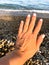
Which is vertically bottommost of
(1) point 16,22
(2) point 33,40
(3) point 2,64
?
(1) point 16,22

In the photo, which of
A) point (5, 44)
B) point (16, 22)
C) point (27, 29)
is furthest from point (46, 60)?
point (27, 29)

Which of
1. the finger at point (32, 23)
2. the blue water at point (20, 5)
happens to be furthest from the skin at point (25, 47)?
the blue water at point (20, 5)

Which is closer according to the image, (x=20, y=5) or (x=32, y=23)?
(x=32, y=23)

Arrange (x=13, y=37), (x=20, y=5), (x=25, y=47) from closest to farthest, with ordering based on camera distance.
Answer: (x=25, y=47)
(x=13, y=37)
(x=20, y=5)

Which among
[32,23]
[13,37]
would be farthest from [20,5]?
[32,23]

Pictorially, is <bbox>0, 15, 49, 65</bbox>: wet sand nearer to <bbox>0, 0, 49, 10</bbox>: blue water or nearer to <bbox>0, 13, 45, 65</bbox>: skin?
<bbox>0, 13, 45, 65</bbox>: skin

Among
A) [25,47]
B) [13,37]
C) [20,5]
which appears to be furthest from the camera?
[20,5]

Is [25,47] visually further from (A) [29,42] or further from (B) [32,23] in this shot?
(B) [32,23]

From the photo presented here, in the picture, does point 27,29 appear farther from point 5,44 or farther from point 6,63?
point 5,44
